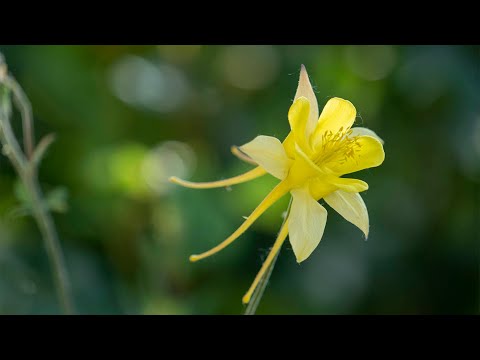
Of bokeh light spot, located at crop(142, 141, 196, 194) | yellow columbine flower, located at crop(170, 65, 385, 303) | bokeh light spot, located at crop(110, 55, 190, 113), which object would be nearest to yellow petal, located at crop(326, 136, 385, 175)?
yellow columbine flower, located at crop(170, 65, 385, 303)

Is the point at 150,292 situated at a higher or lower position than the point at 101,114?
lower

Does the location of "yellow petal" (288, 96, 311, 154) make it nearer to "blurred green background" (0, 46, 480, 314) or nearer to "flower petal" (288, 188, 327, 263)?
"flower petal" (288, 188, 327, 263)

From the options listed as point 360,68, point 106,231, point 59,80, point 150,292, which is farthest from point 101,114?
point 360,68

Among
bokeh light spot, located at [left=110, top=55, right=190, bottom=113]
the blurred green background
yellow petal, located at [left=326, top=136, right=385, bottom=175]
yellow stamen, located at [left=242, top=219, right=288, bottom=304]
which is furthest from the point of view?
bokeh light spot, located at [left=110, top=55, right=190, bottom=113]

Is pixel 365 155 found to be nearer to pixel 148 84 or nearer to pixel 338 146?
pixel 338 146

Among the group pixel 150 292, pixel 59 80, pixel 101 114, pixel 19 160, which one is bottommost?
pixel 19 160

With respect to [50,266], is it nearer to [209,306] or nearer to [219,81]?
[209,306]

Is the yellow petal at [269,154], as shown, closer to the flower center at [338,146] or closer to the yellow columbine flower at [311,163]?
the yellow columbine flower at [311,163]
